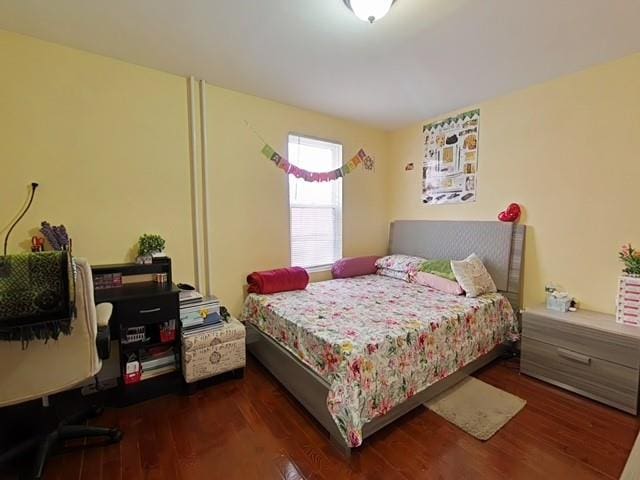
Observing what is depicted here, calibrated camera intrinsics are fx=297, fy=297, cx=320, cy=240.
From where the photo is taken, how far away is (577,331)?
2.12m

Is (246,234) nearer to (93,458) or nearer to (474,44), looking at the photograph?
(93,458)

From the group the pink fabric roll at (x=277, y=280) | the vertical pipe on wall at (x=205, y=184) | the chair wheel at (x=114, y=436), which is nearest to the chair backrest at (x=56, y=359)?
the chair wheel at (x=114, y=436)

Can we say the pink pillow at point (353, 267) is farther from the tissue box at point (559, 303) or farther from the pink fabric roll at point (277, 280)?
the tissue box at point (559, 303)

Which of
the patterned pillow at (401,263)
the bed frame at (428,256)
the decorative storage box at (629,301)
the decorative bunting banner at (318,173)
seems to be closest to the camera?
the bed frame at (428,256)

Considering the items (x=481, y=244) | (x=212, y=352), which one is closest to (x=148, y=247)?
(x=212, y=352)

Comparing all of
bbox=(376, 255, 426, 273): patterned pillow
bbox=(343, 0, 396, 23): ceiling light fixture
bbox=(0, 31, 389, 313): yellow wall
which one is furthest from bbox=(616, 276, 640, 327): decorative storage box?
bbox=(0, 31, 389, 313): yellow wall

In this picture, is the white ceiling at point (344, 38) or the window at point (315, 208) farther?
the window at point (315, 208)

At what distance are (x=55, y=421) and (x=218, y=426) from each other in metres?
0.98

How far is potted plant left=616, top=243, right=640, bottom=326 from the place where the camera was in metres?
2.04

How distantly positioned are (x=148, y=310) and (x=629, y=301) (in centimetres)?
331

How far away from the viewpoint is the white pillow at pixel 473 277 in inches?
102

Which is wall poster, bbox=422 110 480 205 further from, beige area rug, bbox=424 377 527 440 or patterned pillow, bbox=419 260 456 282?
beige area rug, bbox=424 377 527 440

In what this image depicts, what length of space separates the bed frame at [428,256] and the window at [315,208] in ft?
2.91

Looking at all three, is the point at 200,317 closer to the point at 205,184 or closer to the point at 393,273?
the point at 205,184
